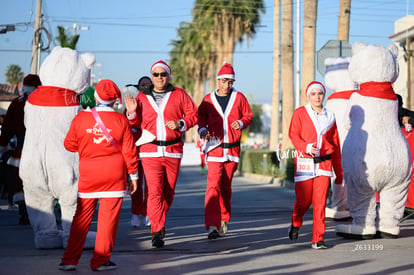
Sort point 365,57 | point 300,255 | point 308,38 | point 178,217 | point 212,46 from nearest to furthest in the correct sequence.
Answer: point 300,255, point 365,57, point 178,217, point 308,38, point 212,46

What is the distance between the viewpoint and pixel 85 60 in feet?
28.5

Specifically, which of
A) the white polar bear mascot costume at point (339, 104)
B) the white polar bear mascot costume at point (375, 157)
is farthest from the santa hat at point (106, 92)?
the white polar bear mascot costume at point (339, 104)

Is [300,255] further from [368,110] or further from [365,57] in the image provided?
[365,57]

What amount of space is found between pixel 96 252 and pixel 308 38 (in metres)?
17.6

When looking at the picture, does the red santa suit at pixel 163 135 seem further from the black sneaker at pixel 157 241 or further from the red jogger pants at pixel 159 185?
the black sneaker at pixel 157 241

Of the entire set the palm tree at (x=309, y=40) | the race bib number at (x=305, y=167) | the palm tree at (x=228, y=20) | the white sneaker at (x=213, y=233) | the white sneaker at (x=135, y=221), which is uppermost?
the palm tree at (x=228, y=20)

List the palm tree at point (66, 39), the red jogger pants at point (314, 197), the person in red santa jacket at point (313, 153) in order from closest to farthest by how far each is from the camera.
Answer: the red jogger pants at point (314, 197), the person in red santa jacket at point (313, 153), the palm tree at point (66, 39)

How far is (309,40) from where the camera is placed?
23.3m

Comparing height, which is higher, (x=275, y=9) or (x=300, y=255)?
(x=275, y=9)

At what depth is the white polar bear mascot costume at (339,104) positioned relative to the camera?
1157 cm

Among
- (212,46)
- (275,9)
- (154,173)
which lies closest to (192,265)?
(154,173)

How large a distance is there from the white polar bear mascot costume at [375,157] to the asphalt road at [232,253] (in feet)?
0.87

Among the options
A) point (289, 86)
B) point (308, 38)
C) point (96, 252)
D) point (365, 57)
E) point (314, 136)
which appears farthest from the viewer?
point (289, 86)

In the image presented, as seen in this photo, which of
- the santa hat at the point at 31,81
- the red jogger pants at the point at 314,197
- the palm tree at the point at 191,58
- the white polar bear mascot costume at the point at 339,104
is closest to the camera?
the red jogger pants at the point at 314,197
